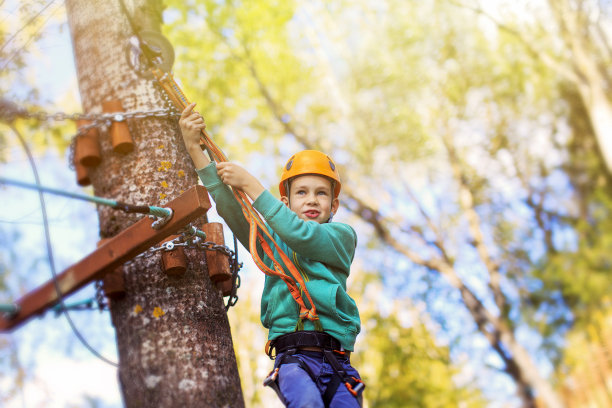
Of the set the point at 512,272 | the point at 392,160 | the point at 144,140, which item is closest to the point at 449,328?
the point at 512,272

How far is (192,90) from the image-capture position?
438 inches

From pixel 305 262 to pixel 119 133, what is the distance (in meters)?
1.11

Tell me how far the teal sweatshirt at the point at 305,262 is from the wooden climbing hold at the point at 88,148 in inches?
21.7

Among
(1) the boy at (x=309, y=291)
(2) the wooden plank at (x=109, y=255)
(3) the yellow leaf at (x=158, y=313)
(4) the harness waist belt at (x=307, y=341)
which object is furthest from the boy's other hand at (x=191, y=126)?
(4) the harness waist belt at (x=307, y=341)

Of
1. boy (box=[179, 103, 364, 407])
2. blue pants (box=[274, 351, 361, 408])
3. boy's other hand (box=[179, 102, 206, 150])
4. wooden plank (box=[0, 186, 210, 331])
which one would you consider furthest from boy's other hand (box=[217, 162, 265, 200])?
blue pants (box=[274, 351, 361, 408])

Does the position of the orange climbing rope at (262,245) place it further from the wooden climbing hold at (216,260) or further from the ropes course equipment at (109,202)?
the ropes course equipment at (109,202)

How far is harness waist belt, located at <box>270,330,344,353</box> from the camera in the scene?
8.27 feet

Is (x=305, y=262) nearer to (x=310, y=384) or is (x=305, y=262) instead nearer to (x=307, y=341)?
(x=307, y=341)

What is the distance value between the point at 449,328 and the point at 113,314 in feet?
35.8

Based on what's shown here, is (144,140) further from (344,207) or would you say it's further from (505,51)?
(505,51)

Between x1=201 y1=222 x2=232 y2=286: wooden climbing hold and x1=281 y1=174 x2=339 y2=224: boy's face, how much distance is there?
48 centimetres

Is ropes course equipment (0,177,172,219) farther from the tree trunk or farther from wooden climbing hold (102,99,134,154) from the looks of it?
wooden climbing hold (102,99,134,154)

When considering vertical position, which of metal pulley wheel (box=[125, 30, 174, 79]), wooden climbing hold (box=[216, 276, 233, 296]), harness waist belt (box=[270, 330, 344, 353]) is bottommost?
harness waist belt (box=[270, 330, 344, 353])

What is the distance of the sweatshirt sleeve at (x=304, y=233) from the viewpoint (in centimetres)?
252
